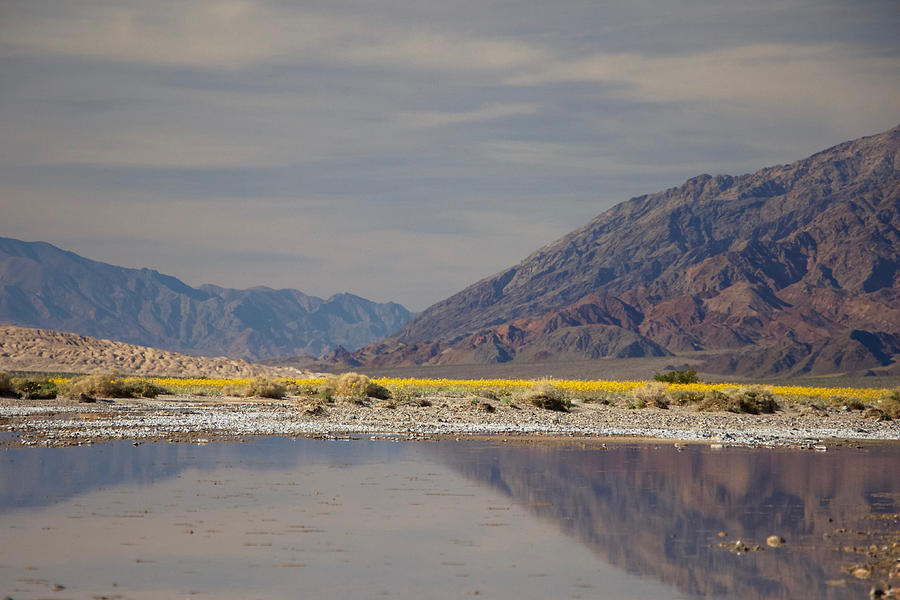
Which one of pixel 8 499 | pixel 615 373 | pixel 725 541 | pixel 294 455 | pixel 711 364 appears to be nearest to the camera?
pixel 725 541

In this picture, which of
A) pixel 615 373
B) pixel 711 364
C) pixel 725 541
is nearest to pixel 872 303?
pixel 711 364

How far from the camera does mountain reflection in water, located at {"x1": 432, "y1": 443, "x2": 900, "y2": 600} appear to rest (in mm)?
11008

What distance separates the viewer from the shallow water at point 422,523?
1027 cm

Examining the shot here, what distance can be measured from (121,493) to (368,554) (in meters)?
5.47

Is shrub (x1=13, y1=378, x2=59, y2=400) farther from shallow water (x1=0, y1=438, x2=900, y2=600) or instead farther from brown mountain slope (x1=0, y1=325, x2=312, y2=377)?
brown mountain slope (x1=0, y1=325, x2=312, y2=377)

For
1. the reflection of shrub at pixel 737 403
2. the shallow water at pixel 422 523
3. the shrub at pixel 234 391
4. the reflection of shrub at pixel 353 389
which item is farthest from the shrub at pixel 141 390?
the reflection of shrub at pixel 737 403

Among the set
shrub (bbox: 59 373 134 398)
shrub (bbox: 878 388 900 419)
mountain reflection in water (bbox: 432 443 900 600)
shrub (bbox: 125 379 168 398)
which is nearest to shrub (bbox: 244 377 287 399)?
shrub (bbox: 125 379 168 398)

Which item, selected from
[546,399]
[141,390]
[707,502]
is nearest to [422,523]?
[707,502]

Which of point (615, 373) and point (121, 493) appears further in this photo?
point (615, 373)

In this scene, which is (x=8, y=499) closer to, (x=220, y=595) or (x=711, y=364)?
(x=220, y=595)

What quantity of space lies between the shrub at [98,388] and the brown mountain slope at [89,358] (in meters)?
52.8

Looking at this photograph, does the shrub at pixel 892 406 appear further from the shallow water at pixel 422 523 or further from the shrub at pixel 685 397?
the shallow water at pixel 422 523

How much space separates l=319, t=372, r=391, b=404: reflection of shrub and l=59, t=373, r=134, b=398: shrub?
8221 mm

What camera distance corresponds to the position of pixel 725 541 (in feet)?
41.7
